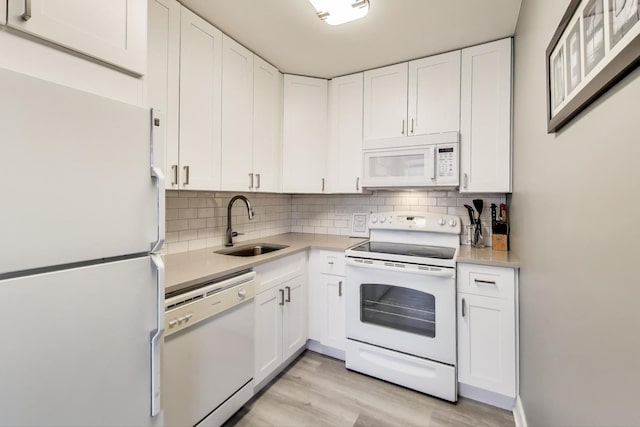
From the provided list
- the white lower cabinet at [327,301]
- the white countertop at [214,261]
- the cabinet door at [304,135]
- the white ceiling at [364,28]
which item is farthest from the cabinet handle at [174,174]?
the white lower cabinet at [327,301]

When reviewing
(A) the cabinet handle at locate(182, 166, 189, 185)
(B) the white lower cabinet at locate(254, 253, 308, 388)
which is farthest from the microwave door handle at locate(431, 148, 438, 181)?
(A) the cabinet handle at locate(182, 166, 189, 185)

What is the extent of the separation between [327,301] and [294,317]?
1.01 feet

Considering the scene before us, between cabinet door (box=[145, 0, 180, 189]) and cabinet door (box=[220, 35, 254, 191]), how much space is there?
0.37 m

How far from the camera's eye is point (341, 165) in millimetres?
2682

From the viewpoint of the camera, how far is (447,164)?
2.18 meters

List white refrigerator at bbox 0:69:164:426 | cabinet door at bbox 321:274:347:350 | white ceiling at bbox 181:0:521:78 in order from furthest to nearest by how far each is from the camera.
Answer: cabinet door at bbox 321:274:347:350 < white ceiling at bbox 181:0:521:78 < white refrigerator at bbox 0:69:164:426

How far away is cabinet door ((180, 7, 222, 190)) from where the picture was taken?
172 cm

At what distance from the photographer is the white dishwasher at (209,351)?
1313 mm

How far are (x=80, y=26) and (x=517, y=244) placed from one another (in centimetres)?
238

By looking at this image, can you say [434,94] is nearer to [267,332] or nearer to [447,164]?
[447,164]

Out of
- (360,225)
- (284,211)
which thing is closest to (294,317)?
(360,225)

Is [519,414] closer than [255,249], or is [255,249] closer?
[519,414]

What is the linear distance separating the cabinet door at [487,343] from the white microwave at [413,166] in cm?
89

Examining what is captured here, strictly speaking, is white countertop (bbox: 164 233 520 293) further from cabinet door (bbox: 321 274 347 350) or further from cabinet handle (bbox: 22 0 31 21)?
cabinet handle (bbox: 22 0 31 21)
